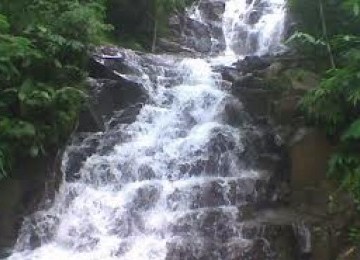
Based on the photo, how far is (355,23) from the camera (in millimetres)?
11695

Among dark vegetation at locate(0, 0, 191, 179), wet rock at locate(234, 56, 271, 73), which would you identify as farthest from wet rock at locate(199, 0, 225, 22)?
dark vegetation at locate(0, 0, 191, 179)

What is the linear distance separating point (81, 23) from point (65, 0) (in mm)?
1307

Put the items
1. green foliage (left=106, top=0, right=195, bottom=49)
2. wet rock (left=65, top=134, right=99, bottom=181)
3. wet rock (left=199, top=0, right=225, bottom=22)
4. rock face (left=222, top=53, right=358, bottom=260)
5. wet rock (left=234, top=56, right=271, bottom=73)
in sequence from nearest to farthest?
rock face (left=222, top=53, right=358, bottom=260)
wet rock (left=65, top=134, right=99, bottom=181)
wet rock (left=234, top=56, right=271, bottom=73)
green foliage (left=106, top=0, right=195, bottom=49)
wet rock (left=199, top=0, right=225, bottom=22)

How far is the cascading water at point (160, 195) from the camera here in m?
9.04

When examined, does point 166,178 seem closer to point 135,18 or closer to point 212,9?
point 135,18

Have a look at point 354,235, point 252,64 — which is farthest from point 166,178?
point 252,64

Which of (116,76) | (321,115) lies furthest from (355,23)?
(116,76)

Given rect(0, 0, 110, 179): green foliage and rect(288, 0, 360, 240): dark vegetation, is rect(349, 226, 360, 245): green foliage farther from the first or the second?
rect(0, 0, 110, 179): green foliage

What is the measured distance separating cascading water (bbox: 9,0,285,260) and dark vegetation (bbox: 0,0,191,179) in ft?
3.20

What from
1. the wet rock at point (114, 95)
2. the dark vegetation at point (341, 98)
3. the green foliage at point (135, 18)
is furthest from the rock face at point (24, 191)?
the green foliage at point (135, 18)

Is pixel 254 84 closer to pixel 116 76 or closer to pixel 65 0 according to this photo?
pixel 116 76

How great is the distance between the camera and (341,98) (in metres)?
9.54

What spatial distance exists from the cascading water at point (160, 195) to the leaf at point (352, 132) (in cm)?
170

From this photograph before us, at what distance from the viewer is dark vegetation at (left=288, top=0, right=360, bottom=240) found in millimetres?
8945
